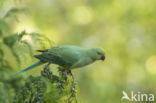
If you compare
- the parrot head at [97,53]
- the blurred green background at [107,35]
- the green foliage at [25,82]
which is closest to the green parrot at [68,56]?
the parrot head at [97,53]

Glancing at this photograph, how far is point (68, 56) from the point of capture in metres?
2.23

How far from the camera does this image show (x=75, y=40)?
669 cm

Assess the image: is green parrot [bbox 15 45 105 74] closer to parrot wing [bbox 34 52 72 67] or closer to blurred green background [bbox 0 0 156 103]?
parrot wing [bbox 34 52 72 67]

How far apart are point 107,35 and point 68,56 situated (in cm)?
459

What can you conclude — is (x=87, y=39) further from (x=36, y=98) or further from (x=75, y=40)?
(x=36, y=98)

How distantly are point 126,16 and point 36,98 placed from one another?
541 cm

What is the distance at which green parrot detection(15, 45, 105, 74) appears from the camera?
6.77 feet

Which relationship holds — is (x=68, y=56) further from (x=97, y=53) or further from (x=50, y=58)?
(x=97, y=53)

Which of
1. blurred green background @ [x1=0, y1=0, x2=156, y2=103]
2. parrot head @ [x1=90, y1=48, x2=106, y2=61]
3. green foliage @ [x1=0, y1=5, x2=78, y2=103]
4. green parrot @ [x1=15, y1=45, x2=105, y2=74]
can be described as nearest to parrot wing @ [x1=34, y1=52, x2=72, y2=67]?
green parrot @ [x1=15, y1=45, x2=105, y2=74]

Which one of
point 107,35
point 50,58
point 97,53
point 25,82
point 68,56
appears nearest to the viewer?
point 25,82

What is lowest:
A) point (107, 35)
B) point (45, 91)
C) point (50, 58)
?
point (45, 91)

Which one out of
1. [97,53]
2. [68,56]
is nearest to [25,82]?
[68,56]

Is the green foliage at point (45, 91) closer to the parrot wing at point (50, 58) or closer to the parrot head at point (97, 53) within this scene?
the parrot wing at point (50, 58)

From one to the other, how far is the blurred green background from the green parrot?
338 cm
